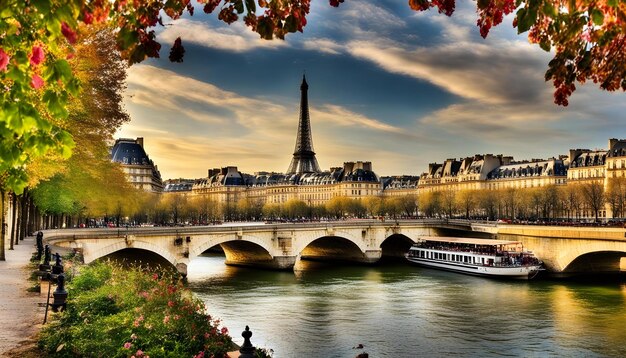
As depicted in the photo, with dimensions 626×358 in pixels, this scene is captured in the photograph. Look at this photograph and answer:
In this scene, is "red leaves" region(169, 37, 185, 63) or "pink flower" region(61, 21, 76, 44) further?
"red leaves" region(169, 37, 185, 63)

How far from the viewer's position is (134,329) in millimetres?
9914

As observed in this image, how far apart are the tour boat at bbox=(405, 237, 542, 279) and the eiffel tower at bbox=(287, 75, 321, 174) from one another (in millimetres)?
98054

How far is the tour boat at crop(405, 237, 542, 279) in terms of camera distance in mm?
42250

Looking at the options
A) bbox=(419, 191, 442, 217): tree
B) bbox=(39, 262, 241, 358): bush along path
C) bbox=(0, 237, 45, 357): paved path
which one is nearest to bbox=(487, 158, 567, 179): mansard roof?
bbox=(419, 191, 442, 217): tree

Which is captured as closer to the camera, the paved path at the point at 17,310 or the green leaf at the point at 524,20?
the green leaf at the point at 524,20

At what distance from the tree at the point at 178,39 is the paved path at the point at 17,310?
6.42m

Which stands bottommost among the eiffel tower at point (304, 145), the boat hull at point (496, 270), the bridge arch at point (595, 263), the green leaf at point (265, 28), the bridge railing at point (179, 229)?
the boat hull at point (496, 270)

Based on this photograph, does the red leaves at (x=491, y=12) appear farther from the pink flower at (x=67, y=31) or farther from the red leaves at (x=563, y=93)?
the pink flower at (x=67, y=31)

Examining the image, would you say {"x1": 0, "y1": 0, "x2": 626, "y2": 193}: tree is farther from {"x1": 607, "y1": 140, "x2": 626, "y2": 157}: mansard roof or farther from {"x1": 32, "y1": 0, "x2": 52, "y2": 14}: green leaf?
{"x1": 607, "y1": 140, "x2": 626, "y2": 157}: mansard roof

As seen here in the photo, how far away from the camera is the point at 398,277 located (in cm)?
4478

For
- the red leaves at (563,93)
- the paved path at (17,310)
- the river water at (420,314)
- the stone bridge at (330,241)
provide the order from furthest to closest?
1. the stone bridge at (330,241)
2. the river water at (420,314)
3. the paved path at (17,310)
4. the red leaves at (563,93)

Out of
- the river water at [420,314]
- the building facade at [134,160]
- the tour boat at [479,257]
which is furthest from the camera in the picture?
the building facade at [134,160]

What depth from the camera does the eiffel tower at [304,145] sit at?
153 metres

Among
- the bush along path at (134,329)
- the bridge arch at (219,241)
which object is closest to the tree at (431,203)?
the bridge arch at (219,241)
